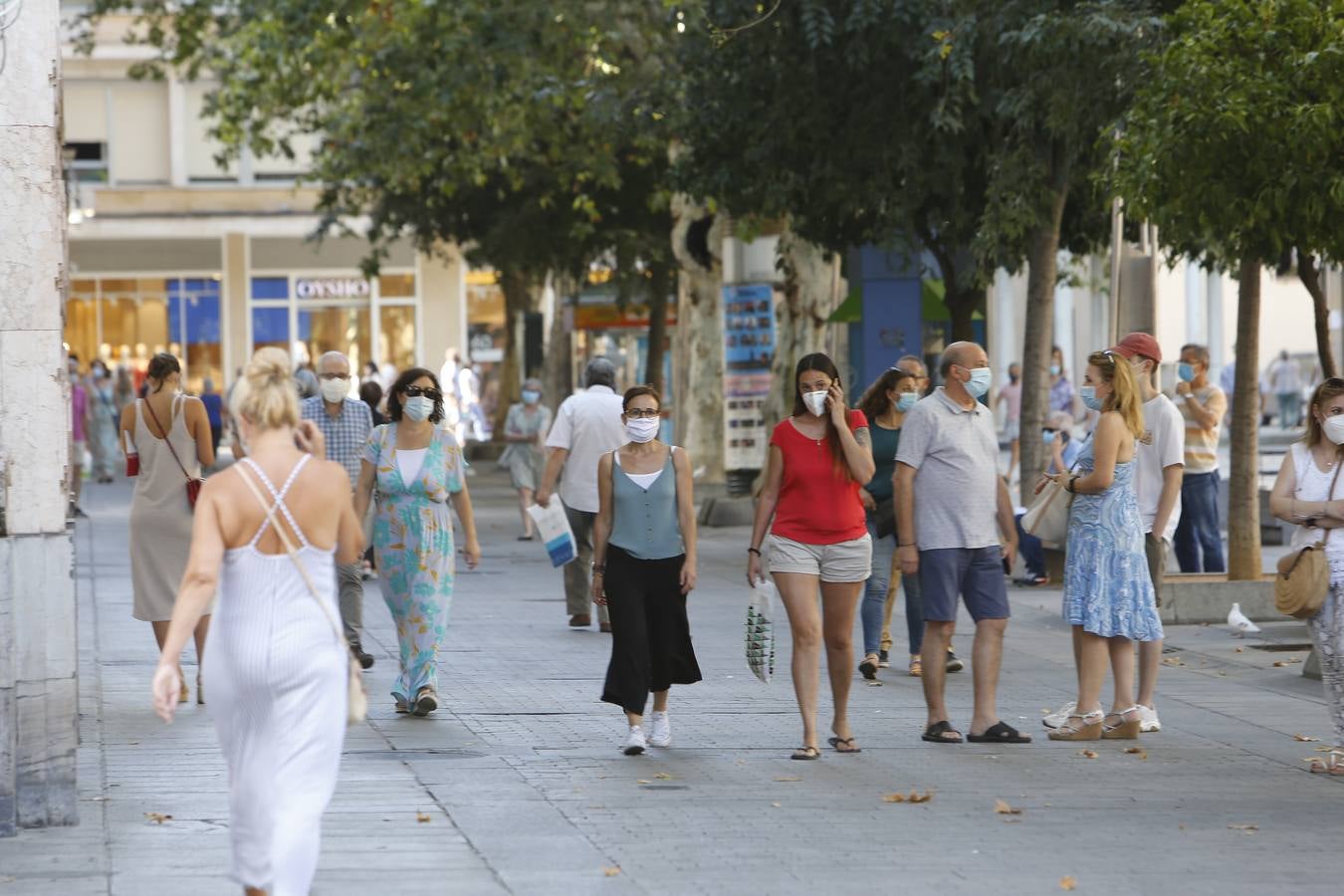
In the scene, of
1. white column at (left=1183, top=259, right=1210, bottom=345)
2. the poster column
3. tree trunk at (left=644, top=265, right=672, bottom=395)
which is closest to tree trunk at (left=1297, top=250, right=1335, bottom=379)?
the poster column

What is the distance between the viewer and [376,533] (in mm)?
10695

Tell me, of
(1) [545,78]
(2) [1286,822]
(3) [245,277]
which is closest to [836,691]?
(2) [1286,822]

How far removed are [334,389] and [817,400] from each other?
427 cm

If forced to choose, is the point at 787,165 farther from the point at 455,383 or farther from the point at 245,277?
the point at 245,277

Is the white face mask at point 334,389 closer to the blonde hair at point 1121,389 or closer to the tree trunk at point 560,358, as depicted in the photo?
the blonde hair at point 1121,389

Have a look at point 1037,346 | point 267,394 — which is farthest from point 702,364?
point 267,394

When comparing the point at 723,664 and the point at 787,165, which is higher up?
the point at 787,165

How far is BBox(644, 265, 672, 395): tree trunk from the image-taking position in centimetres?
3472

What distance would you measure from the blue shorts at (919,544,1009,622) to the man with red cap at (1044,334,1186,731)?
0.52 meters

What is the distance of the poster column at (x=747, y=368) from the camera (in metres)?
25.0

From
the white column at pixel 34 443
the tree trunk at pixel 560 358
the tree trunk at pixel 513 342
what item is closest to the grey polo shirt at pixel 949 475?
the white column at pixel 34 443

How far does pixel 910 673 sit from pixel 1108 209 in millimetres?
8086

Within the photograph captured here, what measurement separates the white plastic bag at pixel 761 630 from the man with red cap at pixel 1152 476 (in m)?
1.48

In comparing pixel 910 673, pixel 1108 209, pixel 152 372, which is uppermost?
pixel 1108 209
